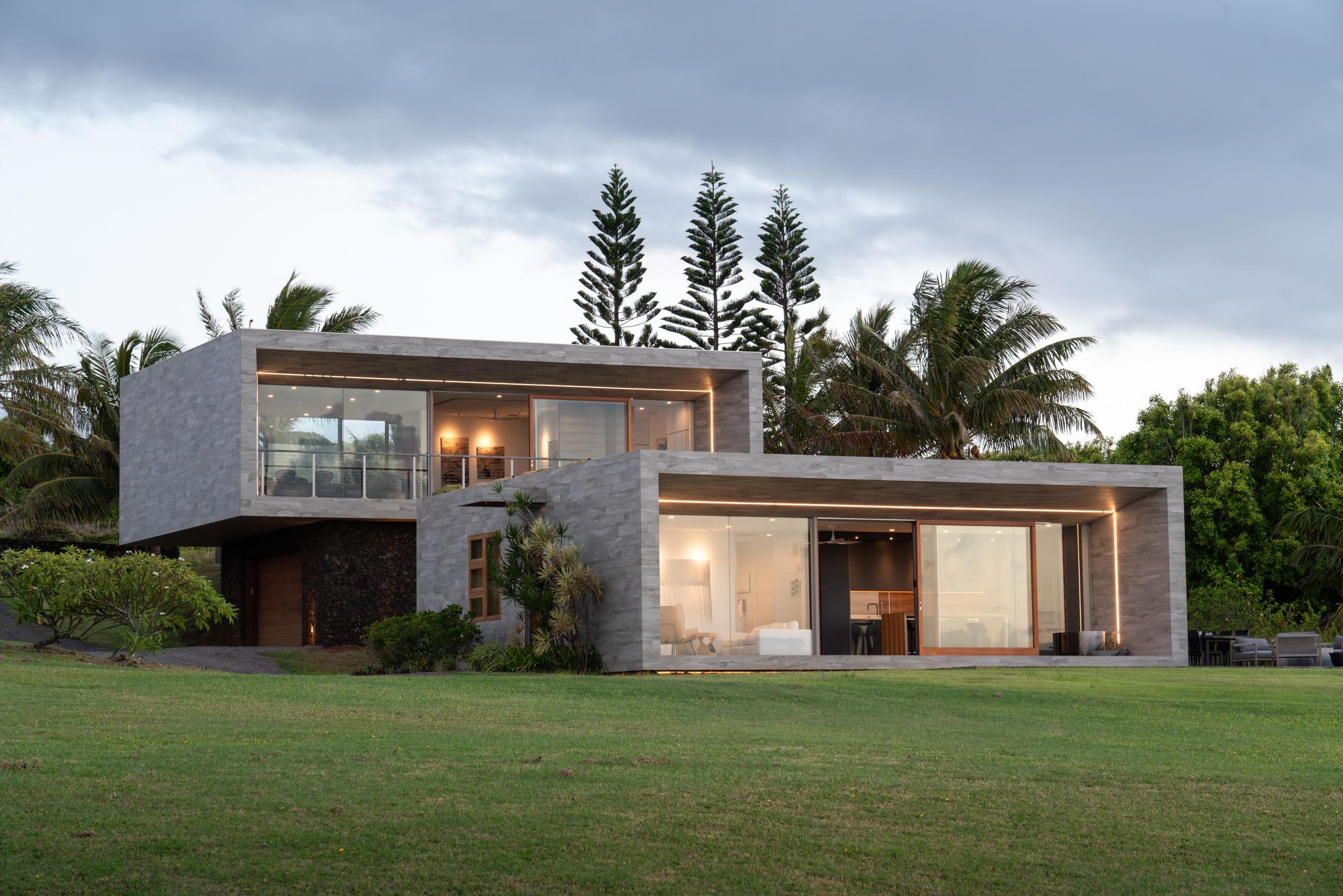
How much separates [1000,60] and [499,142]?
881 cm

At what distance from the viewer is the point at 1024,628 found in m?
20.5

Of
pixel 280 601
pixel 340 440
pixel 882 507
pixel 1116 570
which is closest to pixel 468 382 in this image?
pixel 340 440

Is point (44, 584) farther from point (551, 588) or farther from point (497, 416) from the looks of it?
point (497, 416)

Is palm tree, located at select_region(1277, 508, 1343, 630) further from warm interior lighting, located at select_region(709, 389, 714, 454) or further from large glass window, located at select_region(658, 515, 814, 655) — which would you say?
large glass window, located at select_region(658, 515, 814, 655)

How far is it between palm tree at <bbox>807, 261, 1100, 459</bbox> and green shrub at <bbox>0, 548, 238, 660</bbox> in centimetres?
1541

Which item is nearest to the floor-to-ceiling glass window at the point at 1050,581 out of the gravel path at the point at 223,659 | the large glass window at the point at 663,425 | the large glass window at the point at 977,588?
the large glass window at the point at 977,588

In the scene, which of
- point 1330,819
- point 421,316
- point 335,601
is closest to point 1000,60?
point 1330,819

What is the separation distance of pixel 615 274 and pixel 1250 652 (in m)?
19.7

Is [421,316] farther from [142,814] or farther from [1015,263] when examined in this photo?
[142,814]

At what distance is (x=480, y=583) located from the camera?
64.4 feet

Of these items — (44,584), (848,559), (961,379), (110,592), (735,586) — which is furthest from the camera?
(961,379)

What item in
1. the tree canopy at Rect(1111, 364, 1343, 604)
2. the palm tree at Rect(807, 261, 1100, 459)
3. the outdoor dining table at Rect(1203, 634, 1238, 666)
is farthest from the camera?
the tree canopy at Rect(1111, 364, 1343, 604)

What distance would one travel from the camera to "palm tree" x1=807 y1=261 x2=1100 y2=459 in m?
27.8

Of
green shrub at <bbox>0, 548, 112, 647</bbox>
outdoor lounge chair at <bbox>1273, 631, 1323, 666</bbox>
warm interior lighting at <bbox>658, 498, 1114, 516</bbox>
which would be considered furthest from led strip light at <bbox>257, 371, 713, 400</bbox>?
outdoor lounge chair at <bbox>1273, 631, 1323, 666</bbox>
